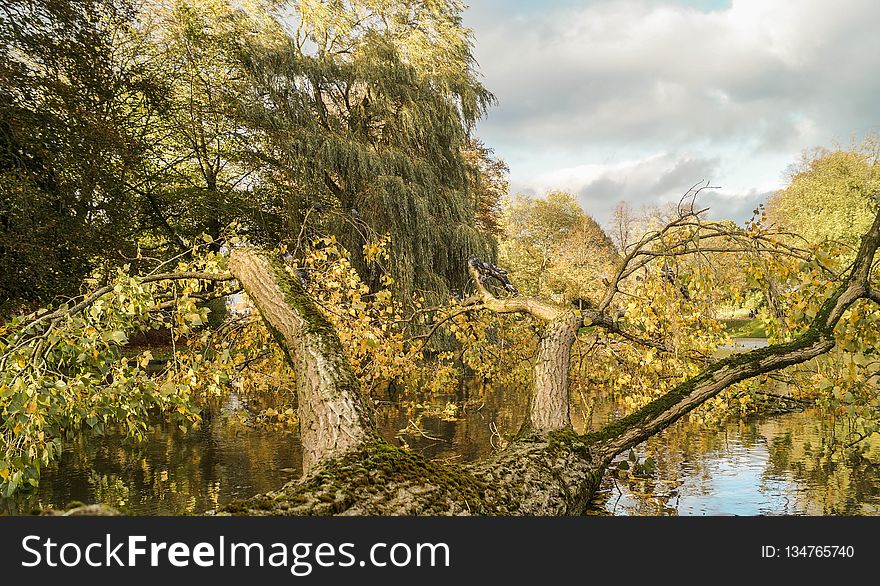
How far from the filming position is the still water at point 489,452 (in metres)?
6.93

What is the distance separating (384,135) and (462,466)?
45.9 ft

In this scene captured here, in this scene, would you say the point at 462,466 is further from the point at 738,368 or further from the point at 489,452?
the point at 489,452

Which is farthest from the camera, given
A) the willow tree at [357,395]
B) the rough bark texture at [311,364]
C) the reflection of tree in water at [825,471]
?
the reflection of tree in water at [825,471]

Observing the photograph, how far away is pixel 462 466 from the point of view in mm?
4234

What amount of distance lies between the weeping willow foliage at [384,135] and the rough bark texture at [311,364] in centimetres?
992

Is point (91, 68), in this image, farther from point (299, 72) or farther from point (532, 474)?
point (532, 474)

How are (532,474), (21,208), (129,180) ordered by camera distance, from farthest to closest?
(129,180), (21,208), (532,474)

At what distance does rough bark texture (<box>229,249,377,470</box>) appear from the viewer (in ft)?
12.8

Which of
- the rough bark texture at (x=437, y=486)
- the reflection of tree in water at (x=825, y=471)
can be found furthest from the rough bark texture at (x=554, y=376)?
the reflection of tree in water at (x=825, y=471)

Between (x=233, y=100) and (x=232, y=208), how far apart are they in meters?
2.91

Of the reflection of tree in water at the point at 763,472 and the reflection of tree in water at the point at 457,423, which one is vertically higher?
the reflection of tree in water at the point at 457,423

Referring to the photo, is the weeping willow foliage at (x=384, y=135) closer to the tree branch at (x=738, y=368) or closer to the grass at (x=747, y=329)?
the grass at (x=747, y=329)
